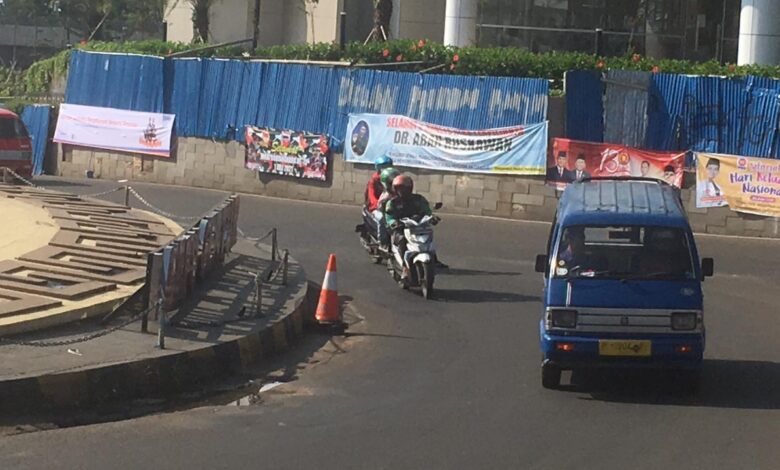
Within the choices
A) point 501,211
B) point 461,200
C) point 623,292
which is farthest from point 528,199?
point 623,292

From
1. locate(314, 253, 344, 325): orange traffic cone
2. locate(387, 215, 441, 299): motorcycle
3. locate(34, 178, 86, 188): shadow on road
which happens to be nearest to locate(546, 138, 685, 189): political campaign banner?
locate(387, 215, 441, 299): motorcycle

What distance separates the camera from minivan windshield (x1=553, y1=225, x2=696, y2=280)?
1099cm

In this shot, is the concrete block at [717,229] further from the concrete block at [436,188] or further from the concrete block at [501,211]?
the concrete block at [436,188]

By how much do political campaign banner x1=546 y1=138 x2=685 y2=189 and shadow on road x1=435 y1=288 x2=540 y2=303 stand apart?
334 inches

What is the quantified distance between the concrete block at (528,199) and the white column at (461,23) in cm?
959

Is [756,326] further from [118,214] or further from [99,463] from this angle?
[118,214]

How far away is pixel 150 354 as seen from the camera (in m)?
10.9

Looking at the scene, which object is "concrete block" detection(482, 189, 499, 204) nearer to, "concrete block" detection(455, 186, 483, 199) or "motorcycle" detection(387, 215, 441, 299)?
"concrete block" detection(455, 186, 483, 199)

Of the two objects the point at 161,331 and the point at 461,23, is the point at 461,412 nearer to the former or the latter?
the point at 161,331

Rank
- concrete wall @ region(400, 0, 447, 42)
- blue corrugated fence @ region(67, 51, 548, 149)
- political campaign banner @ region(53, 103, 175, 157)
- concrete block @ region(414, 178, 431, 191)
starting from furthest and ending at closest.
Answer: concrete wall @ region(400, 0, 447, 42) < political campaign banner @ region(53, 103, 175, 157) < concrete block @ region(414, 178, 431, 191) < blue corrugated fence @ region(67, 51, 548, 149)

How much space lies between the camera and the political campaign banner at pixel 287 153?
28.9 meters

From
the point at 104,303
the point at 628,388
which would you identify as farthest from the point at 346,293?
the point at 628,388

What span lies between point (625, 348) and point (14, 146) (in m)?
21.5

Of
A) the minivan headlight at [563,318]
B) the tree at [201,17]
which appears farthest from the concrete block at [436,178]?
the tree at [201,17]
